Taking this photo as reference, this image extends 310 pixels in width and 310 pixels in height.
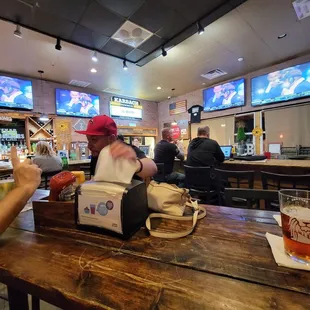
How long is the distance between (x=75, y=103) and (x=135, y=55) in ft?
8.91

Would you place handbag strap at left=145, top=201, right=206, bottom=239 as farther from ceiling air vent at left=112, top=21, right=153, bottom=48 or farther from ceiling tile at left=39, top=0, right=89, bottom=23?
ceiling air vent at left=112, top=21, right=153, bottom=48

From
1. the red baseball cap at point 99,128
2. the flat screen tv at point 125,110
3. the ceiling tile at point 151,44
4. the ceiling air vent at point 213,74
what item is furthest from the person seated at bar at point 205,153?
the flat screen tv at point 125,110

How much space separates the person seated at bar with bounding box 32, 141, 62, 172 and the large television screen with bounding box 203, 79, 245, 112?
15.5 ft

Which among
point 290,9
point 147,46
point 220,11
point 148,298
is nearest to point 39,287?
point 148,298

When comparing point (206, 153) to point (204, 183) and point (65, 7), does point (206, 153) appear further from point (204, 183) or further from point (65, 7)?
point (65, 7)

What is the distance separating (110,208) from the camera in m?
0.68

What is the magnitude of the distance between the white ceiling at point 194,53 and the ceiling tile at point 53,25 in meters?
0.32

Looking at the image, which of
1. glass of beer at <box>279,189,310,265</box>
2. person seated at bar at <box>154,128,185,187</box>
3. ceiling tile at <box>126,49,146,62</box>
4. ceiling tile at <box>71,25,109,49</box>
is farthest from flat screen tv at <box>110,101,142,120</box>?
glass of beer at <box>279,189,310,265</box>

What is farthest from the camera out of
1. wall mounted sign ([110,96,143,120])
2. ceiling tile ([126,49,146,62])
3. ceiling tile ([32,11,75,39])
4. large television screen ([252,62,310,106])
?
wall mounted sign ([110,96,143,120])

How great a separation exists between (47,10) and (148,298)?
3204mm

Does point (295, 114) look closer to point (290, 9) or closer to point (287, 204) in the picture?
point (290, 9)

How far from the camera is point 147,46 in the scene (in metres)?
3.38

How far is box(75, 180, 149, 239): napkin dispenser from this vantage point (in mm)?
673

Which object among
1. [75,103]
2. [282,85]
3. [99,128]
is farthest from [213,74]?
[99,128]
